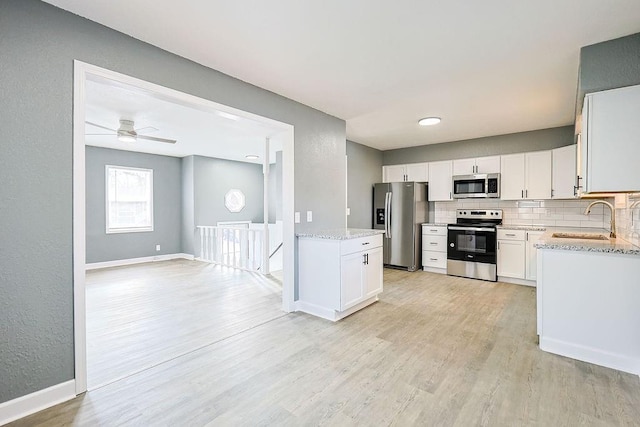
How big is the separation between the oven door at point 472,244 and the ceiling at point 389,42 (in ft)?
6.94

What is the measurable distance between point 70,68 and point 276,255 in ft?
15.2

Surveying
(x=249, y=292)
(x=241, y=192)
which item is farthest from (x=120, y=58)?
(x=241, y=192)

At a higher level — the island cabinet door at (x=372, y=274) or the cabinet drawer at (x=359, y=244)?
the cabinet drawer at (x=359, y=244)

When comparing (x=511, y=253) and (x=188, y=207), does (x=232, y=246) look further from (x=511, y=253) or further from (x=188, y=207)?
(x=511, y=253)

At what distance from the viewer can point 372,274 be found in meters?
3.68

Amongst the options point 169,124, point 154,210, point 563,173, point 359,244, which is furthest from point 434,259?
point 154,210

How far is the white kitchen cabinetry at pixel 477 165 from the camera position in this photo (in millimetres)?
5129

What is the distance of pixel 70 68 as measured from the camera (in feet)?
6.30

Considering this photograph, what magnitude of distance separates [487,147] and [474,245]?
69.0 inches

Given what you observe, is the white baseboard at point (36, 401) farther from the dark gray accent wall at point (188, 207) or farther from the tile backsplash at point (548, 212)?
the tile backsplash at point (548, 212)

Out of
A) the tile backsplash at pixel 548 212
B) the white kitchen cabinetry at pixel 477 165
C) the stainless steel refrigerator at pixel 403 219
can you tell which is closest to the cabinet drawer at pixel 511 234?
the tile backsplash at pixel 548 212

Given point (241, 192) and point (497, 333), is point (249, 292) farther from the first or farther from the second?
point (241, 192)

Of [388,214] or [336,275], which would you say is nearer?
[336,275]

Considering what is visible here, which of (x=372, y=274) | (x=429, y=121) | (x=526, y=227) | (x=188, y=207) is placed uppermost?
(x=429, y=121)
